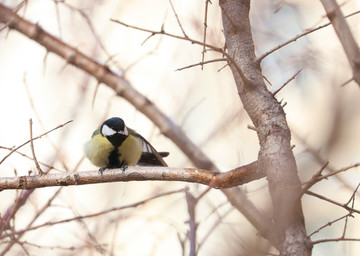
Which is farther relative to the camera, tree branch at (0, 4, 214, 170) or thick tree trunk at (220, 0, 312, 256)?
tree branch at (0, 4, 214, 170)

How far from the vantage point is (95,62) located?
189 inches

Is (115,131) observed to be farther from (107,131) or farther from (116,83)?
(116,83)

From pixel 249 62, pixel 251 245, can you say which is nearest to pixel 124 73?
pixel 249 62

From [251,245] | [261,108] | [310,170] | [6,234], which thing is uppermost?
[261,108]

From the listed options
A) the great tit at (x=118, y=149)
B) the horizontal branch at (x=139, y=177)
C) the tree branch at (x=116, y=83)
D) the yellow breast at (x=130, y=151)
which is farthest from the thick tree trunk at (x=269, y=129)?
the tree branch at (x=116, y=83)

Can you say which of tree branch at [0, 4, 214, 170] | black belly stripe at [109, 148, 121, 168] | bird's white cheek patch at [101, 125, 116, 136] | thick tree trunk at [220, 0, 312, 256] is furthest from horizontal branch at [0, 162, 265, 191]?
tree branch at [0, 4, 214, 170]

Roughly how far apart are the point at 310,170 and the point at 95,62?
3.23 meters

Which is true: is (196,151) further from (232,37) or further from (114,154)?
(232,37)

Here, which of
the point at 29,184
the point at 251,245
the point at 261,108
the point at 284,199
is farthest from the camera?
the point at 29,184

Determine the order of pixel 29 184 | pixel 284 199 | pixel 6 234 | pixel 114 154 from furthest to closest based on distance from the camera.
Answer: pixel 114 154, pixel 6 234, pixel 29 184, pixel 284 199

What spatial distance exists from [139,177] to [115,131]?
4.31 feet

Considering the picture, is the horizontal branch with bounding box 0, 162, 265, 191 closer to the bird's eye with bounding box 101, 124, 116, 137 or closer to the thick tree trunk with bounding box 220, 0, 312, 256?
the thick tree trunk with bounding box 220, 0, 312, 256

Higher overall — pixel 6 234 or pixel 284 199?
pixel 6 234

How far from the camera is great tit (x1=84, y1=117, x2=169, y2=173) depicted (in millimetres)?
3893
